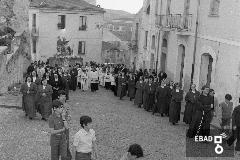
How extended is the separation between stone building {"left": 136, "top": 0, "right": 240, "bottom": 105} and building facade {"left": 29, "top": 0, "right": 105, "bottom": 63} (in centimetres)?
1618

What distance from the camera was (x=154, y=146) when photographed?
41.3 ft

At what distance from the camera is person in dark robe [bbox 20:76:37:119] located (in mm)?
14961

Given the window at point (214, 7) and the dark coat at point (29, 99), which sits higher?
the window at point (214, 7)

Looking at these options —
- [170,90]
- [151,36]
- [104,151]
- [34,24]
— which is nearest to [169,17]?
[151,36]

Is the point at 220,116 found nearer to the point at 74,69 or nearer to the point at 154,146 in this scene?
the point at 154,146

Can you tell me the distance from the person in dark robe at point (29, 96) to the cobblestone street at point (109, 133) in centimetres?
35

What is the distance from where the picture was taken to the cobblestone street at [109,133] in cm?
1169

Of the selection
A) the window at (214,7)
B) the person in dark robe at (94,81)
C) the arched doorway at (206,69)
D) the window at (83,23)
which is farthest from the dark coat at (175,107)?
the window at (83,23)

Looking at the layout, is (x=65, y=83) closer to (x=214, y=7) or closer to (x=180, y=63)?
(x=180, y=63)

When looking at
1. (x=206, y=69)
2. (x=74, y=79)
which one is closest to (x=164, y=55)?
(x=74, y=79)

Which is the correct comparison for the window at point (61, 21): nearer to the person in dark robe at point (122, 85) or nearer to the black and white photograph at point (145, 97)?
the black and white photograph at point (145, 97)

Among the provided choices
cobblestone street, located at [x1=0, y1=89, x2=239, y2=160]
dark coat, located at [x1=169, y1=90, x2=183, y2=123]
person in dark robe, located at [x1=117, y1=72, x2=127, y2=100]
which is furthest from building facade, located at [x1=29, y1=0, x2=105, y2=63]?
dark coat, located at [x1=169, y1=90, x2=183, y2=123]

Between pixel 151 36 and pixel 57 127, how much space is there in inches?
812

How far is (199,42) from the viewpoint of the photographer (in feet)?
66.6
